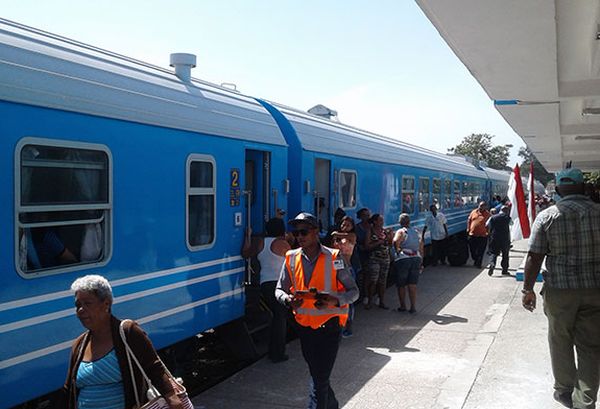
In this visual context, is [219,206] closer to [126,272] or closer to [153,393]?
[126,272]

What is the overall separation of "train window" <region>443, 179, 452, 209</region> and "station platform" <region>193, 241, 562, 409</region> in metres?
7.72

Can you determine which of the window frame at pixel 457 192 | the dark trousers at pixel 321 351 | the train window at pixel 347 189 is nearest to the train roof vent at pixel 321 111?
the train window at pixel 347 189

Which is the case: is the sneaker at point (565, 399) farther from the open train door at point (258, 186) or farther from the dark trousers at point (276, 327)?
the open train door at point (258, 186)

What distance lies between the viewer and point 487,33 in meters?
6.09

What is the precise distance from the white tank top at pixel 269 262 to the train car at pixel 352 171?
4.20 feet

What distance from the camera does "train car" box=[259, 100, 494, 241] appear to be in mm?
8266

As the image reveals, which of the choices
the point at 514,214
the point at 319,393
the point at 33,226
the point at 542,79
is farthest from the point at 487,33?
the point at 514,214

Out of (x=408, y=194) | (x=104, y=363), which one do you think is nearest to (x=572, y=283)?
(x=104, y=363)

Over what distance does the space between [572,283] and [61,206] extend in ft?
13.3

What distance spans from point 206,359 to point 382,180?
529 centimetres

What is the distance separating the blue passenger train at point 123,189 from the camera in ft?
13.4

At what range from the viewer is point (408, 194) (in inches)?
537

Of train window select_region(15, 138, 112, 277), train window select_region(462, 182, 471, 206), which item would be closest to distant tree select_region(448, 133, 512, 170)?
train window select_region(462, 182, 471, 206)

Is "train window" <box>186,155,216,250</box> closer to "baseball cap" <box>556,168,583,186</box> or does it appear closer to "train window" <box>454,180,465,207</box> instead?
"baseball cap" <box>556,168,583,186</box>
